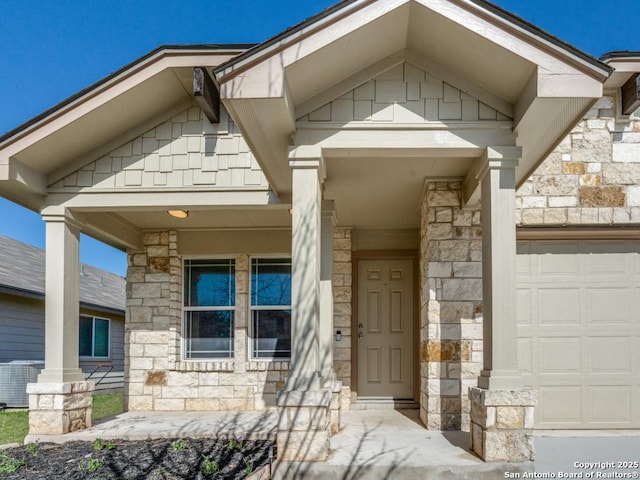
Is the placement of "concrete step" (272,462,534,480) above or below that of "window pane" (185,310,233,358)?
below

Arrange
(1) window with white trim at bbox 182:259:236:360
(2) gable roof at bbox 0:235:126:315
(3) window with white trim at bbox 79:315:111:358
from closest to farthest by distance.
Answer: (1) window with white trim at bbox 182:259:236:360, (2) gable roof at bbox 0:235:126:315, (3) window with white trim at bbox 79:315:111:358

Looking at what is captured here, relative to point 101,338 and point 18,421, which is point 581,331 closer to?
point 18,421

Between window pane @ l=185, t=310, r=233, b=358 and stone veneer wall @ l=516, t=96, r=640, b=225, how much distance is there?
171 inches

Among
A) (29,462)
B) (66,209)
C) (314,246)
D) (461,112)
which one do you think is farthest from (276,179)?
(29,462)

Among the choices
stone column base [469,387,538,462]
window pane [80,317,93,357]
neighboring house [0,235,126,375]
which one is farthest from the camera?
window pane [80,317,93,357]

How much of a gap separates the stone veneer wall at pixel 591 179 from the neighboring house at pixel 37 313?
9083 millimetres

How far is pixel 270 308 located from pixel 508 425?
4592mm

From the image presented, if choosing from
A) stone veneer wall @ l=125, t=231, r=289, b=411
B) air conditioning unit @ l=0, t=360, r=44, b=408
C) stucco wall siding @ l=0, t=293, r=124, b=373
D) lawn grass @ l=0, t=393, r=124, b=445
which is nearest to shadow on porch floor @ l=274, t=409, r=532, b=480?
stone veneer wall @ l=125, t=231, r=289, b=411

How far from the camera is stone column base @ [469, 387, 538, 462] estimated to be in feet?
14.9

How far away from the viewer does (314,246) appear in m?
4.75

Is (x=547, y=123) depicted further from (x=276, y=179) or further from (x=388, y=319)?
(x=388, y=319)

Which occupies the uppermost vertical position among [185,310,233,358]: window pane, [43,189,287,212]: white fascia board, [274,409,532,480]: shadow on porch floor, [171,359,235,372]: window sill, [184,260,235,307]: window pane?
[43,189,287,212]: white fascia board

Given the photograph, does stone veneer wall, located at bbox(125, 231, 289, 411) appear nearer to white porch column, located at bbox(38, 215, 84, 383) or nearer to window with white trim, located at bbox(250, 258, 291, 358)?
window with white trim, located at bbox(250, 258, 291, 358)

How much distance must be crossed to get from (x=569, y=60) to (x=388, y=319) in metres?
4.98
